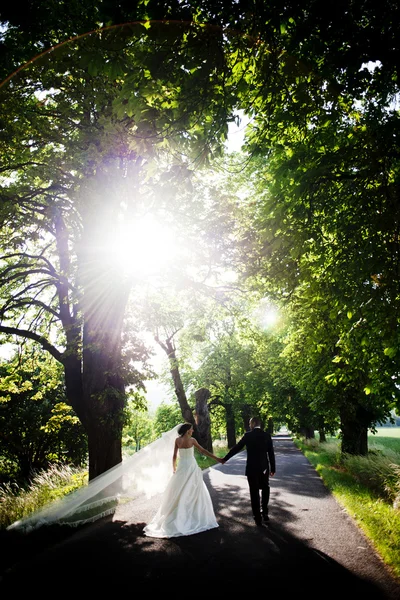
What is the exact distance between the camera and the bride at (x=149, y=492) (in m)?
7.20

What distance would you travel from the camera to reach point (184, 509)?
7.20 meters

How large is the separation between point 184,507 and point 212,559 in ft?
6.28

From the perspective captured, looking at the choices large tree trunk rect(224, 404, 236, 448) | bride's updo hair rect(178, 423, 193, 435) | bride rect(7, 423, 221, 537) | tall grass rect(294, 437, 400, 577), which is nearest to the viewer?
tall grass rect(294, 437, 400, 577)

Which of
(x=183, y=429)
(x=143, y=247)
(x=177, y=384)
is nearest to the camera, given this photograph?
(x=183, y=429)

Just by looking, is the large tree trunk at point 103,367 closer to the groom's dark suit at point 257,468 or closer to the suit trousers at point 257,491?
the groom's dark suit at point 257,468

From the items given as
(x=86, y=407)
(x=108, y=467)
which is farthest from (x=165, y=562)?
(x=86, y=407)

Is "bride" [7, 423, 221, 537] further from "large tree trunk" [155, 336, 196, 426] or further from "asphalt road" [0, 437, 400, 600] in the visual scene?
"large tree trunk" [155, 336, 196, 426]

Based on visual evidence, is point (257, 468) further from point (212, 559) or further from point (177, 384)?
point (177, 384)

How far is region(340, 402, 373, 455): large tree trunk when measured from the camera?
16453 millimetres

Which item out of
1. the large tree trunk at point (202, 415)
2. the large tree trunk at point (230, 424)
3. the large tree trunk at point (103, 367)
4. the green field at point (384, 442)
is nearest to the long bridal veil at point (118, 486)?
the large tree trunk at point (103, 367)

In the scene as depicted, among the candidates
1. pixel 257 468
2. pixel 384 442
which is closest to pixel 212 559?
pixel 257 468

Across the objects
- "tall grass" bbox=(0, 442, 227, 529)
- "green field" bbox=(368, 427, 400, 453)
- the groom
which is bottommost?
"green field" bbox=(368, 427, 400, 453)

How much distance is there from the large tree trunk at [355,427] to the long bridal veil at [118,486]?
1022 centimetres

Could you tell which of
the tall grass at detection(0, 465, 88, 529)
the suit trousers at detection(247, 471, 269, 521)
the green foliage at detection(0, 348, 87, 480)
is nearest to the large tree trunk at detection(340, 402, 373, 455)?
the suit trousers at detection(247, 471, 269, 521)
